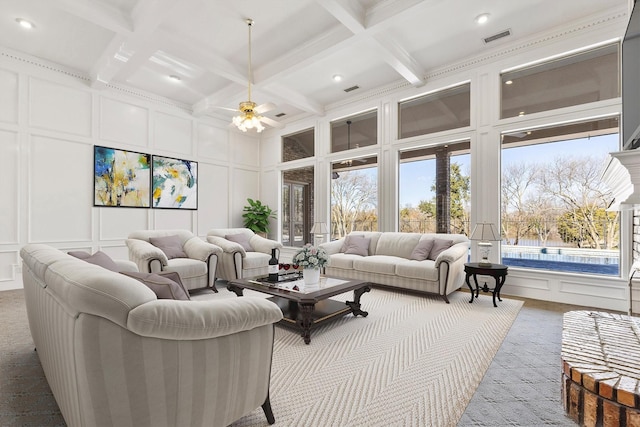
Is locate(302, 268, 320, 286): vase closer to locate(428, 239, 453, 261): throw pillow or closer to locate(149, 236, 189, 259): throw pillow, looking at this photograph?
locate(428, 239, 453, 261): throw pillow

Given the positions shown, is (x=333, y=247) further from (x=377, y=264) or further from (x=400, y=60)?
(x=400, y=60)

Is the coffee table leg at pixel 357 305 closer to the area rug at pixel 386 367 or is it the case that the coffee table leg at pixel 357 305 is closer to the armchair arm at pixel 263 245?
the area rug at pixel 386 367

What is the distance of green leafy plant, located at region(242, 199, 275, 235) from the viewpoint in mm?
7344

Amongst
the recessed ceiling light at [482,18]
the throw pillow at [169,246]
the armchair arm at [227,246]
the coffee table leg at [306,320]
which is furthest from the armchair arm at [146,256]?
the recessed ceiling light at [482,18]

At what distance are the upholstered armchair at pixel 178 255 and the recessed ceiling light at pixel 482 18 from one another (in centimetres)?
457

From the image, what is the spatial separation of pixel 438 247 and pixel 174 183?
5.17m

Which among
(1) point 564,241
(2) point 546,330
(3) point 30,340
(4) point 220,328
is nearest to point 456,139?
(1) point 564,241

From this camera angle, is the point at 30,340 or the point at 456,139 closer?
the point at 30,340

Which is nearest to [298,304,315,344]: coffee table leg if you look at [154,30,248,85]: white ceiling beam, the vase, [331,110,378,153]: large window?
the vase

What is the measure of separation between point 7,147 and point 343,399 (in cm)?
584

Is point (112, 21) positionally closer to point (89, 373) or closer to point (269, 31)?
point (269, 31)

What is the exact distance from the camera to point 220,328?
4.40 ft

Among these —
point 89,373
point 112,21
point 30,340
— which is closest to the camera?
point 89,373

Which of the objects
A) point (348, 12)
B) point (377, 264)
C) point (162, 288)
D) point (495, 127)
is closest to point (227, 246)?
point (377, 264)
